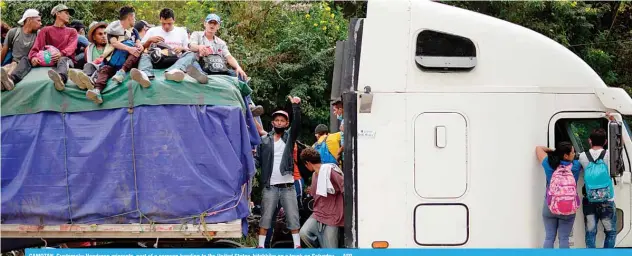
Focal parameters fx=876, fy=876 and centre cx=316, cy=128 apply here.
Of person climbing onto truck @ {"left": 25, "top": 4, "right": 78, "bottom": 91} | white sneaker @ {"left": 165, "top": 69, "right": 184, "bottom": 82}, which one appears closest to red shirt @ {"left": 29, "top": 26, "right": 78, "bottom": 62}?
person climbing onto truck @ {"left": 25, "top": 4, "right": 78, "bottom": 91}

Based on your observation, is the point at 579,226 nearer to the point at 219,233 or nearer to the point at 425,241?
the point at 425,241

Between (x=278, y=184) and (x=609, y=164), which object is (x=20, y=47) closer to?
(x=278, y=184)

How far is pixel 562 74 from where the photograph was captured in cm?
732

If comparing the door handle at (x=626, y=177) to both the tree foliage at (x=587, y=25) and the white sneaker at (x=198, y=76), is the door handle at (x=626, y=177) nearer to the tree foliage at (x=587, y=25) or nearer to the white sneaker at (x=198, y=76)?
the white sneaker at (x=198, y=76)

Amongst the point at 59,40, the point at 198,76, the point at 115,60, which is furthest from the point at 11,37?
the point at 198,76

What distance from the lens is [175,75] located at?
7.36 meters

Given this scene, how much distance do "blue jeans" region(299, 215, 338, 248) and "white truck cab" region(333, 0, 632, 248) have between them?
0.66m

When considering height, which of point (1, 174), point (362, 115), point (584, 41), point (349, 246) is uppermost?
point (584, 41)

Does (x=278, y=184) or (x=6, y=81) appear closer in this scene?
(x=6, y=81)

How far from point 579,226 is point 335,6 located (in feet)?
32.7

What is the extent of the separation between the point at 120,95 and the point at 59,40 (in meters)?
1.33

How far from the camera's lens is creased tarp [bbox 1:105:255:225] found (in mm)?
7312

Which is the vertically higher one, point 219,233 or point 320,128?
point 320,128

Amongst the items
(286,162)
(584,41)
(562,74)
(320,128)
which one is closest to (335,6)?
(584,41)
